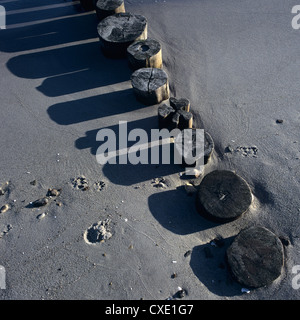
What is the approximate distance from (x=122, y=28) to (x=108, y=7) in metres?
0.95

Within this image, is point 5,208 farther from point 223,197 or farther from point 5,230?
point 223,197

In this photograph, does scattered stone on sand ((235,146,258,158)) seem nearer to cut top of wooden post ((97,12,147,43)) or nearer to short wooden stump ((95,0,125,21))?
cut top of wooden post ((97,12,147,43))

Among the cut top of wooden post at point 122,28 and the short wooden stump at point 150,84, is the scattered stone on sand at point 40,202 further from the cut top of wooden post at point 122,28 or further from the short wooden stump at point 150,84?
the cut top of wooden post at point 122,28

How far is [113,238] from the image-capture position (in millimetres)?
4379

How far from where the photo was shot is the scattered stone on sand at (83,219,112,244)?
437cm

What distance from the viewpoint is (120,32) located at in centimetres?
648

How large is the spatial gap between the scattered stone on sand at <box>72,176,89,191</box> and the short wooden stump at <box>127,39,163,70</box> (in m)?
2.65

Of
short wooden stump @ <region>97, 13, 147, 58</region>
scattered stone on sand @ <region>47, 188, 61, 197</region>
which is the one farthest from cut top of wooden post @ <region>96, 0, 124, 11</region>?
scattered stone on sand @ <region>47, 188, 61, 197</region>

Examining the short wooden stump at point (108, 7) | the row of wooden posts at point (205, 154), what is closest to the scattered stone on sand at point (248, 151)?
the row of wooden posts at point (205, 154)

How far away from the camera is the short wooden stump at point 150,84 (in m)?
5.67

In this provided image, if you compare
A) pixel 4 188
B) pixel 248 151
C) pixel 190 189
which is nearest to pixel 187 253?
pixel 190 189

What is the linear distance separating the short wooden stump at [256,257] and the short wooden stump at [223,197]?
0.33 metres

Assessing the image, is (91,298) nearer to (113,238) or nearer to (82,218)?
(113,238)
